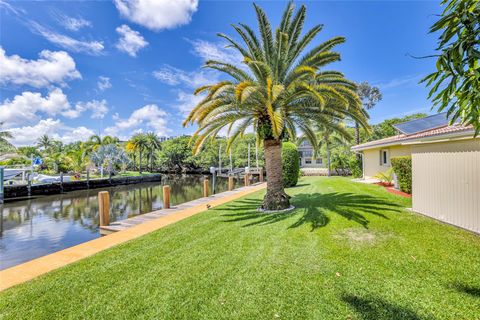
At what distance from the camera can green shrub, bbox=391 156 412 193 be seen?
435 inches

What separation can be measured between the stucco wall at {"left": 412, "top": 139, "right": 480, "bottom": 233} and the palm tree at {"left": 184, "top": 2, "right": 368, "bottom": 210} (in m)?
2.33

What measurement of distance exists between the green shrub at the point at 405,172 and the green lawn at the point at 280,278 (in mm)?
5354

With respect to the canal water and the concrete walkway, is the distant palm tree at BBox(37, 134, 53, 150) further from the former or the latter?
the concrete walkway

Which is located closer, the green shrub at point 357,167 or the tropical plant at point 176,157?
the green shrub at point 357,167

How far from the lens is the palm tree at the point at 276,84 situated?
26.6 feet

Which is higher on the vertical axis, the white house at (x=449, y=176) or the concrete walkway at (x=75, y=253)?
the white house at (x=449, y=176)

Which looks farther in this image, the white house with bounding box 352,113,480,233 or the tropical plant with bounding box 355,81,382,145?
the tropical plant with bounding box 355,81,382,145

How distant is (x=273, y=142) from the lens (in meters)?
8.95

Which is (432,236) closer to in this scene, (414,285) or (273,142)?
(414,285)

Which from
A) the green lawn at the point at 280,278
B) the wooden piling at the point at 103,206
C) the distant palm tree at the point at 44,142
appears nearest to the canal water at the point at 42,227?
the wooden piling at the point at 103,206

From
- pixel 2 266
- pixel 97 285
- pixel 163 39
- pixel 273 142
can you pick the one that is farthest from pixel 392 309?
pixel 163 39

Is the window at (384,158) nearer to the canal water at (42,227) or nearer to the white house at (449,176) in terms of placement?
the white house at (449,176)

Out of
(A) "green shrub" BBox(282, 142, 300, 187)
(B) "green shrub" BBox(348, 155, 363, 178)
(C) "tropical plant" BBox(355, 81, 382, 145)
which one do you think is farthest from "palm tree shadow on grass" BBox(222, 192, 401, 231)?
(C) "tropical plant" BBox(355, 81, 382, 145)

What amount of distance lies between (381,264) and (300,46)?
741 centimetres
